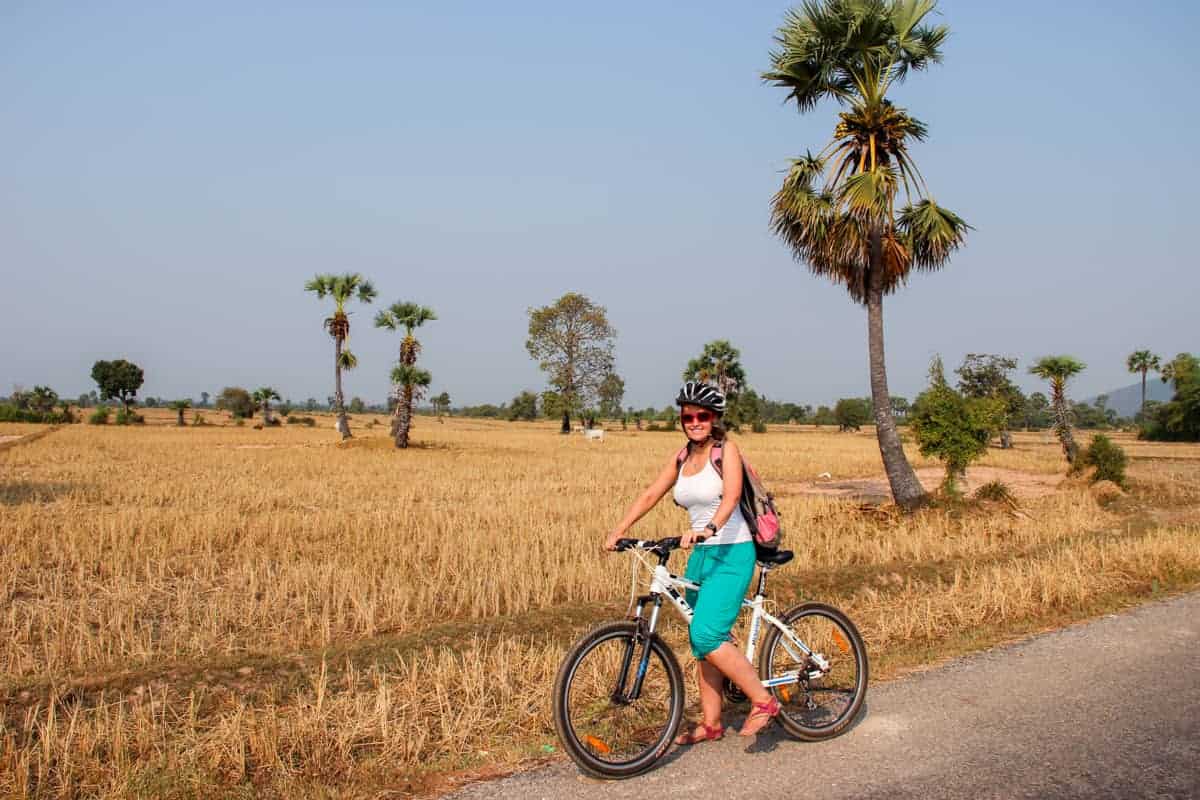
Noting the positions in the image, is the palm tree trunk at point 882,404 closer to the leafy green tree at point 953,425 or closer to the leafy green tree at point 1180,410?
the leafy green tree at point 953,425

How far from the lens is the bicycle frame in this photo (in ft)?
15.6

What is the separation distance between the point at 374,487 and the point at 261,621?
1389cm

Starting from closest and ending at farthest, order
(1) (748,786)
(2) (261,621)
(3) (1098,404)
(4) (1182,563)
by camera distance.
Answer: (1) (748,786), (2) (261,621), (4) (1182,563), (3) (1098,404)

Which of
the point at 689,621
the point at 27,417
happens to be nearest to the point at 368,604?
the point at 689,621

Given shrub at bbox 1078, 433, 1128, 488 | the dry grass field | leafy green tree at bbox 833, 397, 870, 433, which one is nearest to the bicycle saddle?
the dry grass field

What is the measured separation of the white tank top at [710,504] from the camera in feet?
15.8

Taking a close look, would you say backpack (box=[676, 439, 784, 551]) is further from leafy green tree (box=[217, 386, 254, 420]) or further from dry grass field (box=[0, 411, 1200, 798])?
leafy green tree (box=[217, 386, 254, 420])

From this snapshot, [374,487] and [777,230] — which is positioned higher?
[777,230]

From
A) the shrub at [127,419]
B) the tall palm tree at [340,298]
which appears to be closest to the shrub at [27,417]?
the shrub at [127,419]

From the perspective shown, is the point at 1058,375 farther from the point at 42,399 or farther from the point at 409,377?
the point at 42,399

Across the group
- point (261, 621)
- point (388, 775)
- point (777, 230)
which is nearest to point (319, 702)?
point (388, 775)

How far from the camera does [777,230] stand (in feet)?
59.4

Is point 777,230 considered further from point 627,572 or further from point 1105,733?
point 1105,733

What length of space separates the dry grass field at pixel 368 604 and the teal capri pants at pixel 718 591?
51.2 inches
